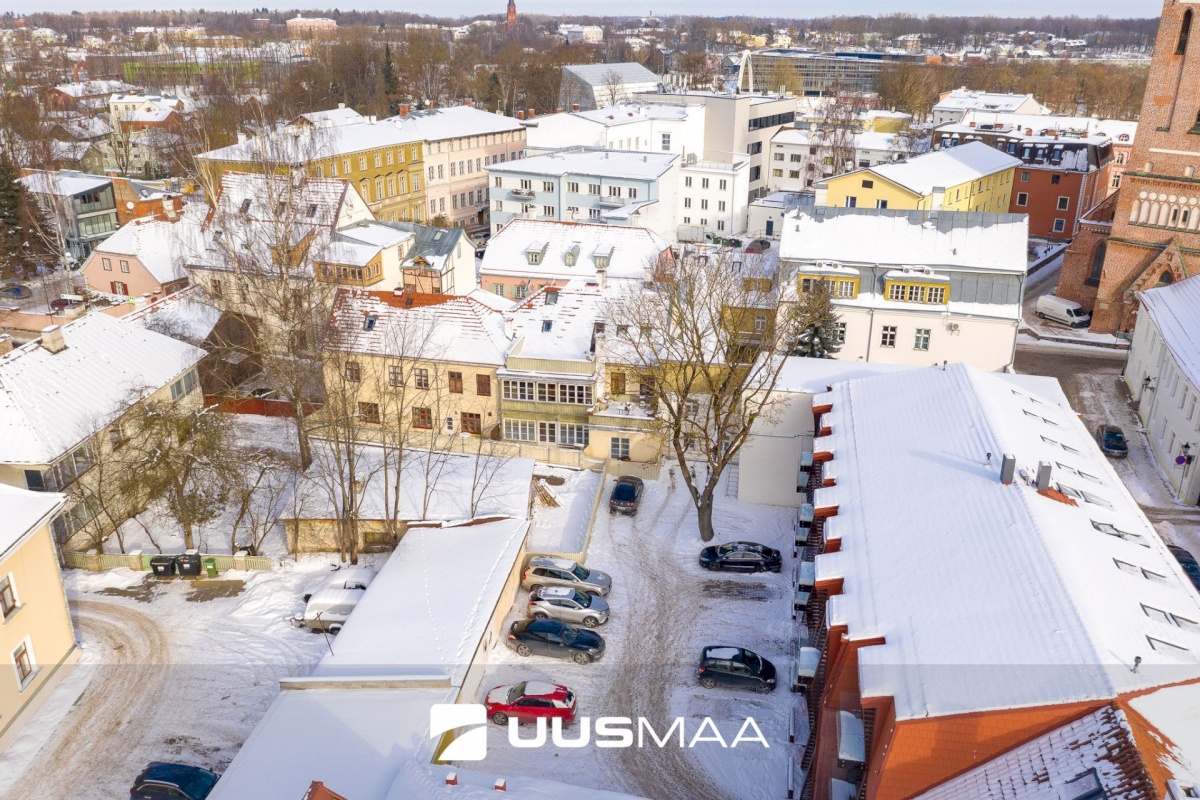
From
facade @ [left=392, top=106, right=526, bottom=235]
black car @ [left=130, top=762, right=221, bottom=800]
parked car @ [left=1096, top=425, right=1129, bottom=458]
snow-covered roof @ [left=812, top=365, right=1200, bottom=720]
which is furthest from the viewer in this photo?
facade @ [left=392, top=106, right=526, bottom=235]

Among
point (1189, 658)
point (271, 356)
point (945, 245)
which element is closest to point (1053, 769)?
point (1189, 658)

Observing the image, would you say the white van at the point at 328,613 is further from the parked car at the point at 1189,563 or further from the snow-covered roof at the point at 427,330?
the parked car at the point at 1189,563

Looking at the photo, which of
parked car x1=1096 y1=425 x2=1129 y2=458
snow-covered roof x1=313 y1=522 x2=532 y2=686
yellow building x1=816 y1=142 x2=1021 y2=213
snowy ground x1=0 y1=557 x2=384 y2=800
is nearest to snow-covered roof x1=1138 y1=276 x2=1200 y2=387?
parked car x1=1096 y1=425 x2=1129 y2=458

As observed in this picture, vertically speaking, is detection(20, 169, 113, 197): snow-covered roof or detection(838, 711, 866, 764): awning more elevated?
detection(20, 169, 113, 197): snow-covered roof

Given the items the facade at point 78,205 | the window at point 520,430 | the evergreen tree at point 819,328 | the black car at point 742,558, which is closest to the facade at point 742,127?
the evergreen tree at point 819,328

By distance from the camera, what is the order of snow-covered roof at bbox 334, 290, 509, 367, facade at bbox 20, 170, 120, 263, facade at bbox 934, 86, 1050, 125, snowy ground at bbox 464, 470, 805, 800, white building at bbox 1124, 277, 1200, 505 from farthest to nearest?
facade at bbox 934, 86, 1050, 125
facade at bbox 20, 170, 120, 263
snow-covered roof at bbox 334, 290, 509, 367
white building at bbox 1124, 277, 1200, 505
snowy ground at bbox 464, 470, 805, 800

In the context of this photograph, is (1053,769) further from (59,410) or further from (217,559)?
(59,410)

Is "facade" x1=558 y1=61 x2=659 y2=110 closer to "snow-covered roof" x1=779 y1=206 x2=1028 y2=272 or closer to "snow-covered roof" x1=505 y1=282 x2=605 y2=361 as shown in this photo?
"snow-covered roof" x1=779 y1=206 x2=1028 y2=272
